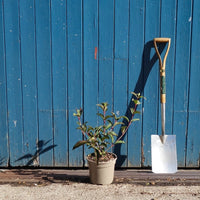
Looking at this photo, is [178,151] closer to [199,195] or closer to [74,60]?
[199,195]

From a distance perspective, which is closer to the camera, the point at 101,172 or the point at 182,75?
the point at 101,172

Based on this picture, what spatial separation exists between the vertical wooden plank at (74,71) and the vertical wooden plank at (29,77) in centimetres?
33

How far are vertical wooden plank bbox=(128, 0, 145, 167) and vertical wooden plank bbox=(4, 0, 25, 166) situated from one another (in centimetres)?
A: 103

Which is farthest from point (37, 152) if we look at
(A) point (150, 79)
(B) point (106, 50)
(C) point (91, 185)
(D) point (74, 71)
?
(A) point (150, 79)

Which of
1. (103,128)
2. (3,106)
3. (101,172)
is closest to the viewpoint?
(101,172)

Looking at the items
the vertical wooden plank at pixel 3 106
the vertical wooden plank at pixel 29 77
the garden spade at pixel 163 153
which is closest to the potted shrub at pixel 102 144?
the garden spade at pixel 163 153

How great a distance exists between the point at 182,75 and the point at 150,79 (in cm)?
29

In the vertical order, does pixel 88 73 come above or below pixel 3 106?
above

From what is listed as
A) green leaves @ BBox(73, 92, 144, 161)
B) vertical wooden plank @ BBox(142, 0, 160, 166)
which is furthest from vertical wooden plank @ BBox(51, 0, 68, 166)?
vertical wooden plank @ BBox(142, 0, 160, 166)

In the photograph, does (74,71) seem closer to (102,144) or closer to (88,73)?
(88,73)

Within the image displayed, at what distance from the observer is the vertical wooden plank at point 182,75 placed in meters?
2.48

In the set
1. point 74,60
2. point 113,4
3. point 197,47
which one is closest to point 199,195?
point 197,47

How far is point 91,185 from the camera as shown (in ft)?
7.88

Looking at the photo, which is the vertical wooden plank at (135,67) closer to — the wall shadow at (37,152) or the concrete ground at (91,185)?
the concrete ground at (91,185)
